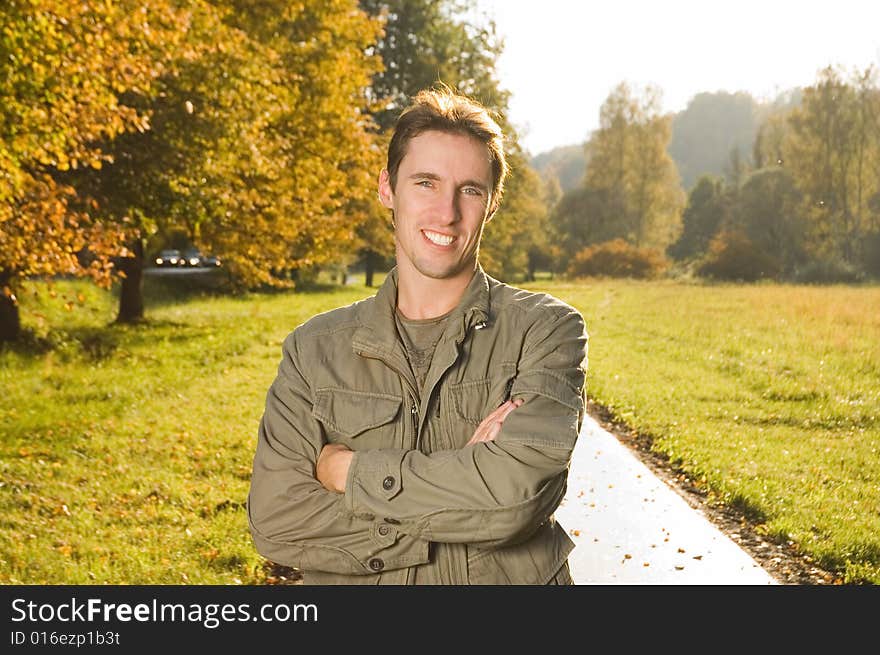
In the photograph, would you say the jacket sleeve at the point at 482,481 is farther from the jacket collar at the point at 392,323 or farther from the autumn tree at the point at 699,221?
the autumn tree at the point at 699,221

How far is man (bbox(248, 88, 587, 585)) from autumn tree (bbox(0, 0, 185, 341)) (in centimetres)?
644

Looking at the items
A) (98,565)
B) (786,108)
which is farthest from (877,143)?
(98,565)

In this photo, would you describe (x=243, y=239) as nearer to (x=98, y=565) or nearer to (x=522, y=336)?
(x=98, y=565)

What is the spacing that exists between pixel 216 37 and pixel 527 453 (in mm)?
→ 11697

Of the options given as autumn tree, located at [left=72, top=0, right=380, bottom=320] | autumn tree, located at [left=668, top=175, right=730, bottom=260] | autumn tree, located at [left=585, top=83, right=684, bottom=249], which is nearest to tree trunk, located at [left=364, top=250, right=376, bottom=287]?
autumn tree, located at [left=585, top=83, right=684, bottom=249]

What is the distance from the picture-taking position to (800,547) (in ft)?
20.5

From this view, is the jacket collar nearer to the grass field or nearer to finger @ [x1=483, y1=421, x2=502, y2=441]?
finger @ [x1=483, y1=421, x2=502, y2=441]

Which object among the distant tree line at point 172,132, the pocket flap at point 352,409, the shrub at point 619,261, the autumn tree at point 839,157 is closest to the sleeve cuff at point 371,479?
the pocket flap at point 352,409

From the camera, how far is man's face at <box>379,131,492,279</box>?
2.64m

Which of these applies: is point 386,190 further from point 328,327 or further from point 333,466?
point 333,466

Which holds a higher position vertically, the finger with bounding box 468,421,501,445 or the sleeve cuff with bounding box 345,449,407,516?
the finger with bounding box 468,421,501,445

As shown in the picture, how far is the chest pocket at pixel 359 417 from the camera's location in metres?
2.57

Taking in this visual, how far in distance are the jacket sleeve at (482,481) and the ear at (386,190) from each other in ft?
2.51

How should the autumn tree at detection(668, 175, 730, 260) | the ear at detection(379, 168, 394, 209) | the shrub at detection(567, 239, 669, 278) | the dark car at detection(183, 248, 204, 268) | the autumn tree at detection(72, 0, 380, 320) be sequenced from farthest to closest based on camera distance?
the dark car at detection(183, 248, 204, 268) → the shrub at detection(567, 239, 669, 278) → the autumn tree at detection(668, 175, 730, 260) → the autumn tree at detection(72, 0, 380, 320) → the ear at detection(379, 168, 394, 209)
